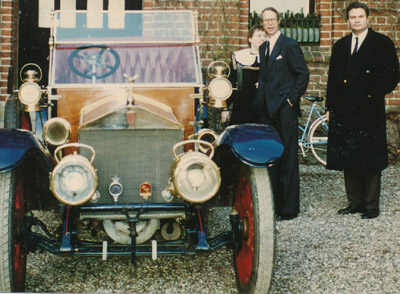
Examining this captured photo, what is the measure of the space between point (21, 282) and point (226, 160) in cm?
137

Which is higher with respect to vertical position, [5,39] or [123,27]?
[5,39]

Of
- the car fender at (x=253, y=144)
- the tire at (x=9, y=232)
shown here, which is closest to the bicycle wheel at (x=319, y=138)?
the car fender at (x=253, y=144)

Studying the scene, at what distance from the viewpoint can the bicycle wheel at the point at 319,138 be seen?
7.53 meters

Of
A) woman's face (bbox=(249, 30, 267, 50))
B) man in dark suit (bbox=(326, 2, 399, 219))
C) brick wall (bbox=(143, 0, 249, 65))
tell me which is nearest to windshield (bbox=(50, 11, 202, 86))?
woman's face (bbox=(249, 30, 267, 50))

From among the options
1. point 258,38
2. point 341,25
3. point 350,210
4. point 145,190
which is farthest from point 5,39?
point 145,190

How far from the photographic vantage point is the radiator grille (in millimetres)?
3279

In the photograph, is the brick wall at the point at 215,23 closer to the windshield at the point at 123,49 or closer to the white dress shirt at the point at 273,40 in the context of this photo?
the white dress shirt at the point at 273,40

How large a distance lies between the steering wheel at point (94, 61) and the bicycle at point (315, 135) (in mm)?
3766

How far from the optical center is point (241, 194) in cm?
345

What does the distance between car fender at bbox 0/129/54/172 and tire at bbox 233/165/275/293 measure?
1.12 metres

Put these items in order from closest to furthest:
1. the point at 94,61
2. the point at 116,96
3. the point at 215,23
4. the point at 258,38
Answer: the point at 116,96, the point at 94,61, the point at 258,38, the point at 215,23

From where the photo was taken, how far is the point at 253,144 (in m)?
3.16

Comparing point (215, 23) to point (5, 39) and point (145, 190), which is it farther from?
point (145, 190)

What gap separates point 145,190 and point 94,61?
50.7 inches
